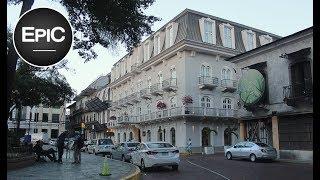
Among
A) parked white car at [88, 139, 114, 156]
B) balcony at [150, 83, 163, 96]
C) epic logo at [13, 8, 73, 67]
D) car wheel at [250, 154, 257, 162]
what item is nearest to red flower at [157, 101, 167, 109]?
balcony at [150, 83, 163, 96]

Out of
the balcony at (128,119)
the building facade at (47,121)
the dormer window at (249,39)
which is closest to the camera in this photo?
the dormer window at (249,39)

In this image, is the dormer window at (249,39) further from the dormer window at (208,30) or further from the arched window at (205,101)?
the arched window at (205,101)

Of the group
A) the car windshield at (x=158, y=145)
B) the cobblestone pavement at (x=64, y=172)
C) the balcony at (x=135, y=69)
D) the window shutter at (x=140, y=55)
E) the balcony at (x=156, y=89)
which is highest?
the window shutter at (x=140, y=55)

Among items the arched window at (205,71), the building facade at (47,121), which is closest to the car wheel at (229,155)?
the arched window at (205,71)

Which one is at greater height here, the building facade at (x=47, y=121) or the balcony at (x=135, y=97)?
the balcony at (x=135, y=97)

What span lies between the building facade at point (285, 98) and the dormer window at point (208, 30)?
13.2m

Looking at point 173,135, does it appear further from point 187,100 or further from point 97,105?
point 97,105

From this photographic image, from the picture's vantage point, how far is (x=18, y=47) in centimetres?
539

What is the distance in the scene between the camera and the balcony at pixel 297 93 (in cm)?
2405

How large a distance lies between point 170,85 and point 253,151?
19425 mm

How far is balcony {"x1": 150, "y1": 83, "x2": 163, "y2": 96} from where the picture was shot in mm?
46200

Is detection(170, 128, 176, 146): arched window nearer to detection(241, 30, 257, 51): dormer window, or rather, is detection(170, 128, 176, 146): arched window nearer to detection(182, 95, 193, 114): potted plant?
detection(182, 95, 193, 114): potted plant

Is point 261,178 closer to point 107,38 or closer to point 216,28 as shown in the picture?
point 107,38
